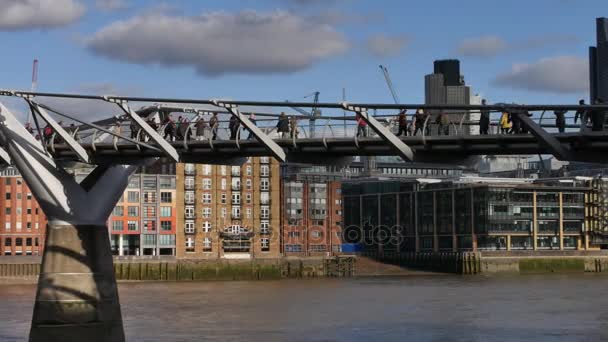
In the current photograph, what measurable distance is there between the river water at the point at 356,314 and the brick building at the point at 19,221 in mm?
42712

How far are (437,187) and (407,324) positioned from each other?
12368 centimetres

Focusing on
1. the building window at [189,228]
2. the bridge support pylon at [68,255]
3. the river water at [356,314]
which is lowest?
the river water at [356,314]

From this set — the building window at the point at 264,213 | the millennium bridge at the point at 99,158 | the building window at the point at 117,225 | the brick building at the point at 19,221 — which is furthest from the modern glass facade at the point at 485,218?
the millennium bridge at the point at 99,158

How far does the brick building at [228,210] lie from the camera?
158250 millimetres

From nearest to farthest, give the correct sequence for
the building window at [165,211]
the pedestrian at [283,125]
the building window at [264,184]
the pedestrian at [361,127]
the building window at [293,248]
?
the pedestrian at [361,127], the pedestrian at [283,125], the building window at [165,211], the building window at [264,184], the building window at [293,248]

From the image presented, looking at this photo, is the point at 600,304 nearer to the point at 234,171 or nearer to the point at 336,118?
the point at 336,118

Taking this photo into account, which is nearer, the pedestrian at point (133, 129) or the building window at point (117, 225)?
the pedestrian at point (133, 129)

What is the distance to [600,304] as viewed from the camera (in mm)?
83188

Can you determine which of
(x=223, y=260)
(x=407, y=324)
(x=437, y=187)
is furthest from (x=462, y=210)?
(x=407, y=324)

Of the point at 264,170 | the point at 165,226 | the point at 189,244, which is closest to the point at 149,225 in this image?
the point at 165,226

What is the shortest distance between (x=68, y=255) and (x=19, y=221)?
355 ft

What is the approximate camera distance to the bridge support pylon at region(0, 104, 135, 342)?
156ft

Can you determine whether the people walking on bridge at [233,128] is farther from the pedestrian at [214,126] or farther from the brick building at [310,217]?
the brick building at [310,217]

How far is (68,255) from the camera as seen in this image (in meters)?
47.6
